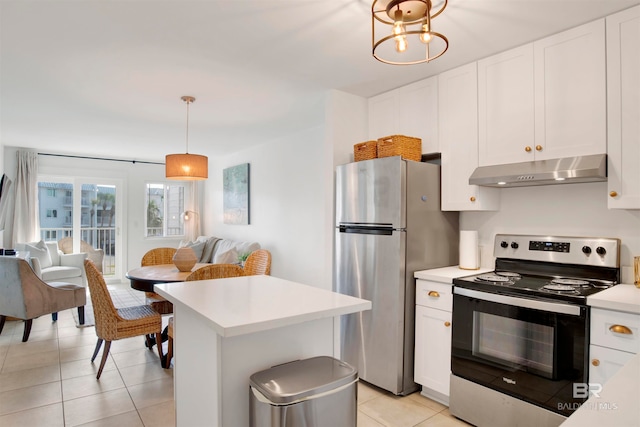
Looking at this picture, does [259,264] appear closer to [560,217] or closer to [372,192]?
[372,192]

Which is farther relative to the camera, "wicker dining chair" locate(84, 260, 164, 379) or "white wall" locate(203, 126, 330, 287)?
"white wall" locate(203, 126, 330, 287)

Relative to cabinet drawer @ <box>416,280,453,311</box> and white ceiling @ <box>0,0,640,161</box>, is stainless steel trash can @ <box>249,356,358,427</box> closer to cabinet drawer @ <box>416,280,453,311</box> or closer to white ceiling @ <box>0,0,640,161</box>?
cabinet drawer @ <box>416,280,453,311</box>

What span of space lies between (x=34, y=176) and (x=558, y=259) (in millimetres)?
7013

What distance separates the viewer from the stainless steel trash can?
1286 mm

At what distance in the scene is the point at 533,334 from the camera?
6.71 ft

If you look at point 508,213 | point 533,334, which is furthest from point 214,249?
point 533,334

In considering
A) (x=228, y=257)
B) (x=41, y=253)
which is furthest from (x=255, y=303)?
A: (x=41, y=253)

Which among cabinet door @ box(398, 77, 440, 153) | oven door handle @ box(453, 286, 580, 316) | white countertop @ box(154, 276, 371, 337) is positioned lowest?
oven door handle @ box(453, 286, 580, 316)

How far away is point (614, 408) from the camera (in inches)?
31.6

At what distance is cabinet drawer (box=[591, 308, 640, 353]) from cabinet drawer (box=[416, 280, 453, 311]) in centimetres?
80

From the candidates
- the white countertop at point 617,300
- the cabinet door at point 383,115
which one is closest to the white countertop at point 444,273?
the white countertop at point 617,300

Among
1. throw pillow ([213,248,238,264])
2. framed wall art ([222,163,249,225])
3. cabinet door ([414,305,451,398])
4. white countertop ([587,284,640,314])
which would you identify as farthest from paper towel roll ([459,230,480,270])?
framed wall art ([222,163,249,225])

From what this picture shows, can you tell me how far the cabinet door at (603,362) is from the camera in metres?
1.76

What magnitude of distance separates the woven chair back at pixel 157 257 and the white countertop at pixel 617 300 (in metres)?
3.95
